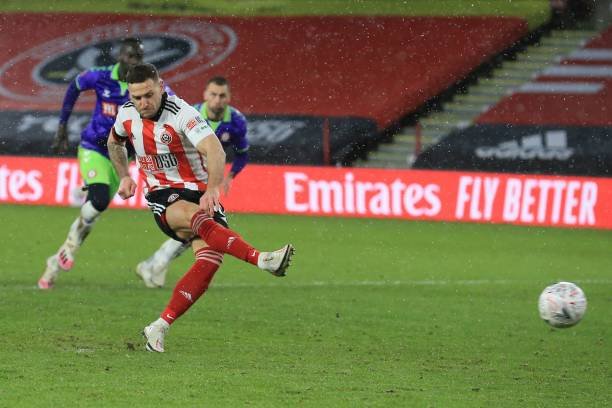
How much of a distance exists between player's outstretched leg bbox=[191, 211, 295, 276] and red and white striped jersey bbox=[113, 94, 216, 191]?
0.37 meters

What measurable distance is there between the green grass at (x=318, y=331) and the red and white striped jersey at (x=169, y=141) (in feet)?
3.55

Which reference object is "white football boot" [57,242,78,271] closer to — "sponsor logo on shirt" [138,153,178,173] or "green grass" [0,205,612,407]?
"green grass" [0,205,612,407]

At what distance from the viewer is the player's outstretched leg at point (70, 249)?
1077 centimetres

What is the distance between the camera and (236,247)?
7719 mm

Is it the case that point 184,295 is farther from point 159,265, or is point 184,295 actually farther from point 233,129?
point 233,129

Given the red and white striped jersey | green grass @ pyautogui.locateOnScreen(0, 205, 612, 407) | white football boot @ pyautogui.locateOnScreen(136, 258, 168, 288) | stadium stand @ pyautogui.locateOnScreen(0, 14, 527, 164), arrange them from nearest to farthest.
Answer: green grass @ pyautogui.locateOnScreen(0, 205, 612, 407) < the red and white striped jersey < white football boot @ pyautogui.locateOnScreen(136, 258, 168, 288) < stadium stand @ pyautogui.locateOnScreen(0, 14, 527, 164)

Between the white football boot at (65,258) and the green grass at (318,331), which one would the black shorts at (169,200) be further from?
the white football boot at (65,258)

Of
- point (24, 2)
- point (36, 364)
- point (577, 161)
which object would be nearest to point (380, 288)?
point (36, 364)

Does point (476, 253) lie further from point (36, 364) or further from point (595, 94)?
point (595, 94)

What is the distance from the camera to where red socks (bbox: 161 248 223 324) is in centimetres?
781

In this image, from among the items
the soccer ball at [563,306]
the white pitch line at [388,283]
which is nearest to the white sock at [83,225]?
the white pitch line at [388,283]

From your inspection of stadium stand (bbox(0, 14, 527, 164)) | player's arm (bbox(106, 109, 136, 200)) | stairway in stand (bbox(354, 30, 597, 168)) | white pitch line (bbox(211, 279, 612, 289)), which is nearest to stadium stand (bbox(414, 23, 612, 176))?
stairway in stand (bbox(354, 30, 597, 168))

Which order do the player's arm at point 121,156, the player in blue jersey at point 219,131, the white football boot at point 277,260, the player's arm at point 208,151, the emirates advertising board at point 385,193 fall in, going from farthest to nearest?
the emirates advertising board at point 385,193
the player in blue jersey at point 219,131
the player's arm at point 121,156
the player's arm at point 208,151
the white football boot at point 277,260

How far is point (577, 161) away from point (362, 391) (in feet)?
55.8
